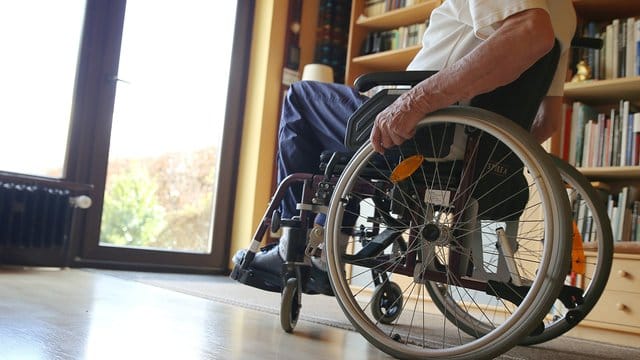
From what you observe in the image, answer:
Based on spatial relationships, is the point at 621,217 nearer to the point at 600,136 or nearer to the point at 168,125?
the point at 600,136

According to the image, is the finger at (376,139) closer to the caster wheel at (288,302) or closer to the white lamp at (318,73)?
the caster wheel at (288,302)

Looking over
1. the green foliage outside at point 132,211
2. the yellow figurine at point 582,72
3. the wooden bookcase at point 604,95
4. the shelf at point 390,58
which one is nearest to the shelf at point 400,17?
the wooden bookcase at point 604,95

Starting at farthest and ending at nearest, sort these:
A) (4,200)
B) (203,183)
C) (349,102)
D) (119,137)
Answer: (203,183), (119,137), (4,200), (349,102)

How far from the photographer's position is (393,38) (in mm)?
3283

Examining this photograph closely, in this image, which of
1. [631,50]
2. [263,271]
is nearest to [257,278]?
[263,271]

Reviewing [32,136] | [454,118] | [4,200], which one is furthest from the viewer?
[32,136]

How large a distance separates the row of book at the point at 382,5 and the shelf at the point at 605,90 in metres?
1.00

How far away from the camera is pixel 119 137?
118 inches

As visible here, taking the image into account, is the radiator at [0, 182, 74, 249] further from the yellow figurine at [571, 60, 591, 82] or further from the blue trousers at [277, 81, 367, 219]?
the yellow figurine at [571, 60, 591, 82]

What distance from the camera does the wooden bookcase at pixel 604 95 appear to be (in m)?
2.02

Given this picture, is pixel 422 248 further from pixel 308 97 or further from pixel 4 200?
pixel 4 200

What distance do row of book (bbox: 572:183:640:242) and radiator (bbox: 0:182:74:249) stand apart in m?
2.17

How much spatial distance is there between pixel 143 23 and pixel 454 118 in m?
2.47

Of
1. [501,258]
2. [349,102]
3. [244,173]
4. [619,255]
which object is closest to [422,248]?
[501,258]
